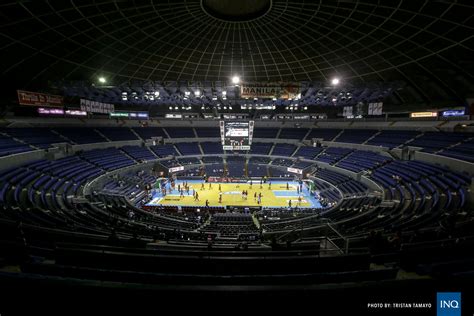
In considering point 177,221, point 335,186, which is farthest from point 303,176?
point 177,221

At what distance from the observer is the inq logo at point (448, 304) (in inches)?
106

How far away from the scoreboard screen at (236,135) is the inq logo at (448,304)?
145 ft

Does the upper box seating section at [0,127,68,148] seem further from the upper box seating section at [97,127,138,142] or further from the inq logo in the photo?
the inq logo

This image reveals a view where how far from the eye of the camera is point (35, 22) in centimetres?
1672

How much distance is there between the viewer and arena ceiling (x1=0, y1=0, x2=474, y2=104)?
16.4 metres

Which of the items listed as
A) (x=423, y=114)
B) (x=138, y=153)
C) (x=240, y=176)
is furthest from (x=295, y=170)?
(x=138, y=153)

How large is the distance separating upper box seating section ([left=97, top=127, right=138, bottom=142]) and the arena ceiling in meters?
15.9

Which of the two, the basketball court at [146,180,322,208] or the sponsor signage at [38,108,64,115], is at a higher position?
the sponsor signage at [38,108,64,115]

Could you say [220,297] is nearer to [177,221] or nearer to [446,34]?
[177,221]

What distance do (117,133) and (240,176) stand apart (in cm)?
2580

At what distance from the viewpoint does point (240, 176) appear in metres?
45.0

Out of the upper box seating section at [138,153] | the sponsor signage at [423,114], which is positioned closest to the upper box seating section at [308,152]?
the sponsor signage at [423,114]

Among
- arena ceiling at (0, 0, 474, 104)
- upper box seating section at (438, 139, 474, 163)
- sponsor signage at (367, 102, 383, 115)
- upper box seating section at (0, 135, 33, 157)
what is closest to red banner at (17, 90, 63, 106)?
arena ceiling at (0, 0, 474, 104)

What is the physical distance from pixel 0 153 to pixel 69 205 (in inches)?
494
